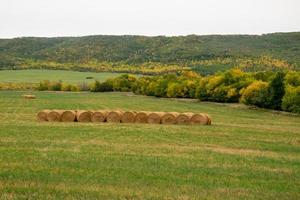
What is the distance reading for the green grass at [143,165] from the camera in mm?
14617

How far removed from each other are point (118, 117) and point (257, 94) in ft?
99.8

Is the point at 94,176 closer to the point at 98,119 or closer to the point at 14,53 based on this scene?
the point at 98,119

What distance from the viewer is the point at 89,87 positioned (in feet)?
380

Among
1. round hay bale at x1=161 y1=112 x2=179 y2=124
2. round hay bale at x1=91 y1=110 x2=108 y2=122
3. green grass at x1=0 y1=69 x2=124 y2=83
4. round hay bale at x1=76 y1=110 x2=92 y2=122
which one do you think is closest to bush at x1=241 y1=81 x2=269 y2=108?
round hay bale at x1=161 y1=112 x2=179 y2=124

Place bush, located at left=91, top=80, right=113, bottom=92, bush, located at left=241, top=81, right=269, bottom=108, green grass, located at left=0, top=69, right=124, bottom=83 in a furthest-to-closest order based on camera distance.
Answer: green grass, located at left=0, top=69, right=124, bottom=83, bush, located at left=91, top=80, right=113, bottom=92, bush, located at left=241, top=81, right=269, bottom=108

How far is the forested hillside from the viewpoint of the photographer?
531 ft

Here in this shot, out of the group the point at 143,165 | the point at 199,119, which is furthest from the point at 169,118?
the point at 143,165

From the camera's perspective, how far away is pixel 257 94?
214ft

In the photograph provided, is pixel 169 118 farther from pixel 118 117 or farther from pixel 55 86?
pixel 55 86

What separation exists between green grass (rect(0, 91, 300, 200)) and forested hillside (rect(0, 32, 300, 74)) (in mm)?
121858

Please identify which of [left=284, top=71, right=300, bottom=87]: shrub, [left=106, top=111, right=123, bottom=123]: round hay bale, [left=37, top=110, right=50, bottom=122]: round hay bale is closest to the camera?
[left=37, top=110, right=50, bottom=122]: round hay bale

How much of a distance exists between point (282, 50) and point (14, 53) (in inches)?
3367

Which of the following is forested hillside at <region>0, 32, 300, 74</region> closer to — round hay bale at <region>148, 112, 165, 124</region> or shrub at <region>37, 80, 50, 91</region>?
shrub at <region>37, 80, 50, 91</region>

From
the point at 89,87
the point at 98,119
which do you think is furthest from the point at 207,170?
the point at 89,87
